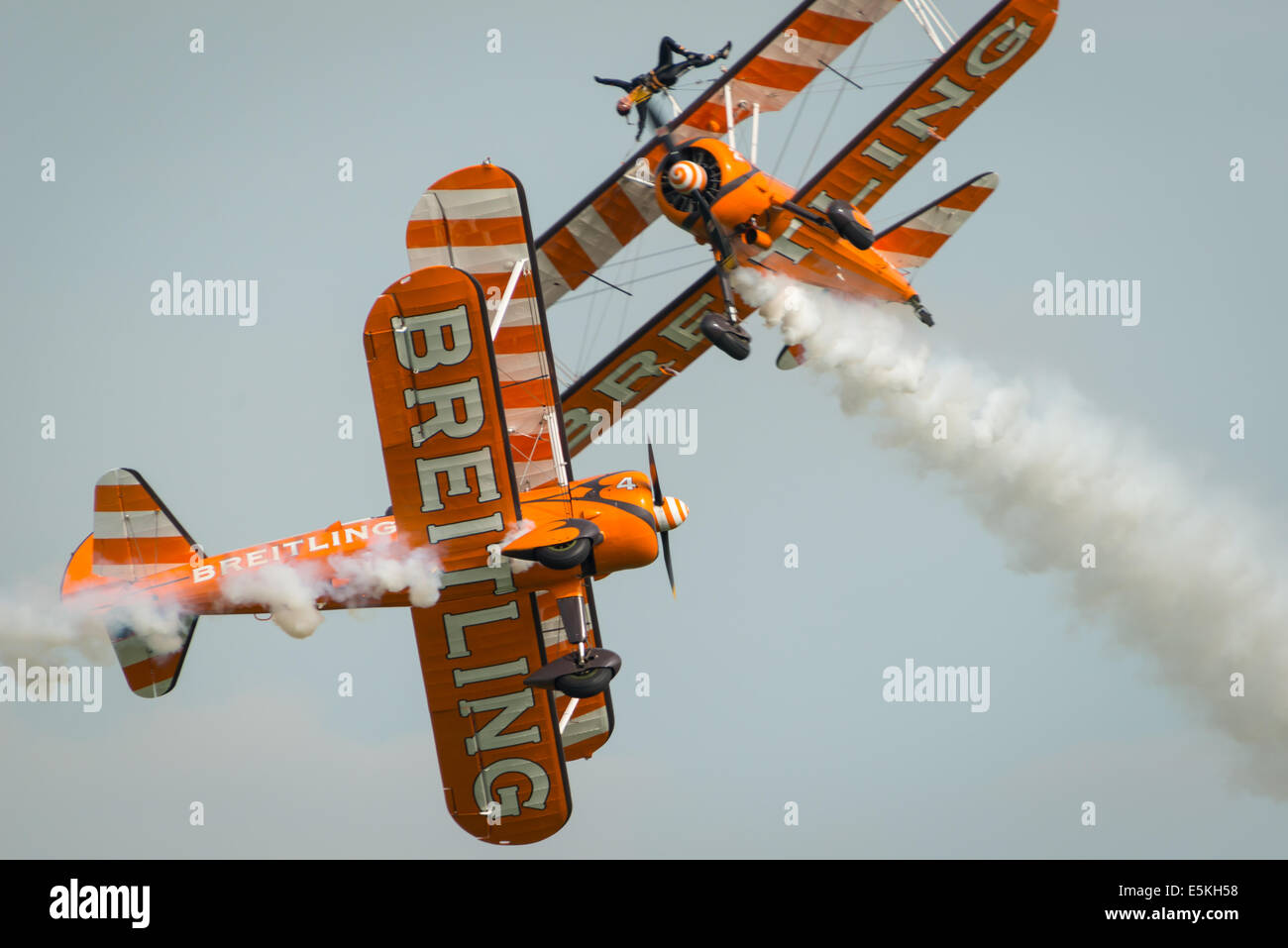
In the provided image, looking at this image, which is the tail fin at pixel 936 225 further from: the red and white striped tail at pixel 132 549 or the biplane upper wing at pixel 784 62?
the red and white striped tail at pixel 132 549

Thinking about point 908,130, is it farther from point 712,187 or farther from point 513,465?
point 513,465

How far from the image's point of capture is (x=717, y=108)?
30.7 meters

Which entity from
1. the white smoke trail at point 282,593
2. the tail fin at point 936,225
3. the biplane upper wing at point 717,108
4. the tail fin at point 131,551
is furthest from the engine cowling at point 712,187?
the tail fin at point 131,551

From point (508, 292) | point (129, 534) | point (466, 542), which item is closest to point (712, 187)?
point (508, 292)

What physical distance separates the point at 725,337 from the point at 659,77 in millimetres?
4361

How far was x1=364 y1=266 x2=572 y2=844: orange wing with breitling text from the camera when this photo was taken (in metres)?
23.4

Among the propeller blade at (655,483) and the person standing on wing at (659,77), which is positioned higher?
the person standing on wing at (659,77)

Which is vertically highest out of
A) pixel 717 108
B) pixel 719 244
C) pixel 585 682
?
pixel 717 108

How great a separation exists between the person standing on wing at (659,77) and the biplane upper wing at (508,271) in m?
5.19

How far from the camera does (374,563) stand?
24.2 m

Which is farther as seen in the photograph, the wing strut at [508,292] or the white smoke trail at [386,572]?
the wing strut at [508,292]

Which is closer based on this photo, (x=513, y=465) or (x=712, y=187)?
(x=513, y=465)

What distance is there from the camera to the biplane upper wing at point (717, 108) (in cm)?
3050

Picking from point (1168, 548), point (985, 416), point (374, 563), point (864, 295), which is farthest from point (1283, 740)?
point (374, 563)
